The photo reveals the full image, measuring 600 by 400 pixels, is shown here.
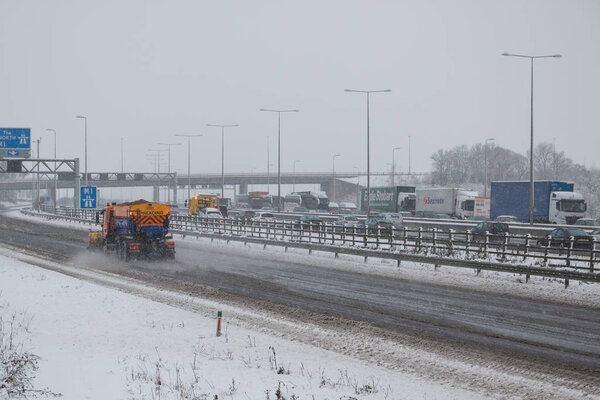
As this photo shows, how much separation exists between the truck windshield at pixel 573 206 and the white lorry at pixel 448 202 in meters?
15.0

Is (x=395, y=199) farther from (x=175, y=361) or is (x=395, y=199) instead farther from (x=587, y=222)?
(x=175, y=361)

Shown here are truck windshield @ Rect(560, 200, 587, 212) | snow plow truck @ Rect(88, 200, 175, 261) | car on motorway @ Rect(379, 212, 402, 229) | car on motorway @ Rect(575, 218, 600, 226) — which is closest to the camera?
snow plow truck @ Rect(88, 200, 175, 261)

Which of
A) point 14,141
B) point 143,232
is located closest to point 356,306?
point 143,232

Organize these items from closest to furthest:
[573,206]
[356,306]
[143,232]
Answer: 1. [356,306]
2. [143,232]
3. [573,206]

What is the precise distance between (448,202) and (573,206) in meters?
16.9

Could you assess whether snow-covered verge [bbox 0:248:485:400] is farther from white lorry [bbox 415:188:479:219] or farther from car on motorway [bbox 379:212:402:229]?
white lorry [bbox 415:188:479:219]

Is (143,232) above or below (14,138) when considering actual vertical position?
below

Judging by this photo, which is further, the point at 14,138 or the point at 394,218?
the point at 14,138

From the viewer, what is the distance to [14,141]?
54.2 m

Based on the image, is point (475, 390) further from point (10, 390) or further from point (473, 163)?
point (473, 163)

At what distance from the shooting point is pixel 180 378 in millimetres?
10125

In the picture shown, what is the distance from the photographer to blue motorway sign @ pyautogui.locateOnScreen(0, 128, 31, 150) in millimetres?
53906

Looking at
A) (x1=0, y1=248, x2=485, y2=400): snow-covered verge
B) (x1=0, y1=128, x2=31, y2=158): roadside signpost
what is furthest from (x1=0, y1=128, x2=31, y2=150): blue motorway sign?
(x1=0, y1=248, x2=485, y2=400): snow-covered verge

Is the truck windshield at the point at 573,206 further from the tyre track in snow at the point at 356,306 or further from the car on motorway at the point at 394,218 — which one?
the tyre track in snow at the point at 356,306
